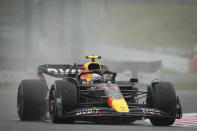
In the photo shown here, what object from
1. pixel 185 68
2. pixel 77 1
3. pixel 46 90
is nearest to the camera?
pixel 46 90

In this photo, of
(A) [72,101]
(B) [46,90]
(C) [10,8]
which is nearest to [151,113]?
(A) [72,101]

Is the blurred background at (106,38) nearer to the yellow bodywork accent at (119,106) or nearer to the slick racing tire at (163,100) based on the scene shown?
the slick racing tire at (163,100)

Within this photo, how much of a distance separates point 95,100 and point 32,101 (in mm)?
1448

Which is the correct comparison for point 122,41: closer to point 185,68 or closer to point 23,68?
point 185,68

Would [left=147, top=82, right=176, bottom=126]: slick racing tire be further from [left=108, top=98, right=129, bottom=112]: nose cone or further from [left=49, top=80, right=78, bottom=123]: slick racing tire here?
[left=49, top=80, right=78, bottom=123]: slick racing tire

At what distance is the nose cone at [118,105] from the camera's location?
37.3ft

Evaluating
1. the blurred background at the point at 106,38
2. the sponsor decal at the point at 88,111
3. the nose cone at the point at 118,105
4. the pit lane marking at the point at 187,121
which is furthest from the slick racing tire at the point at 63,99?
the blurred background at the point at 106,38

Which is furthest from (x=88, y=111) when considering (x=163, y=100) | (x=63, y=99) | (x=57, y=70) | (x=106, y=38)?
(x=106, y=38)

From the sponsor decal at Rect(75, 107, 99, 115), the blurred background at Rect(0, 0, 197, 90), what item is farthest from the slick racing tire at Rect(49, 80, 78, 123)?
the blurred background at Rect(0, 0, 197, 90)

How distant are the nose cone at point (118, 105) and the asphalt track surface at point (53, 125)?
0.31 metres

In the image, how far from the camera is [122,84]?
44.6 ft

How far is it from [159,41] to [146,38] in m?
4.16

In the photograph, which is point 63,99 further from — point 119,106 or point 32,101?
point 32,101

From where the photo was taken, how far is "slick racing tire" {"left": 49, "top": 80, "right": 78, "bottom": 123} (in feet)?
37.9
